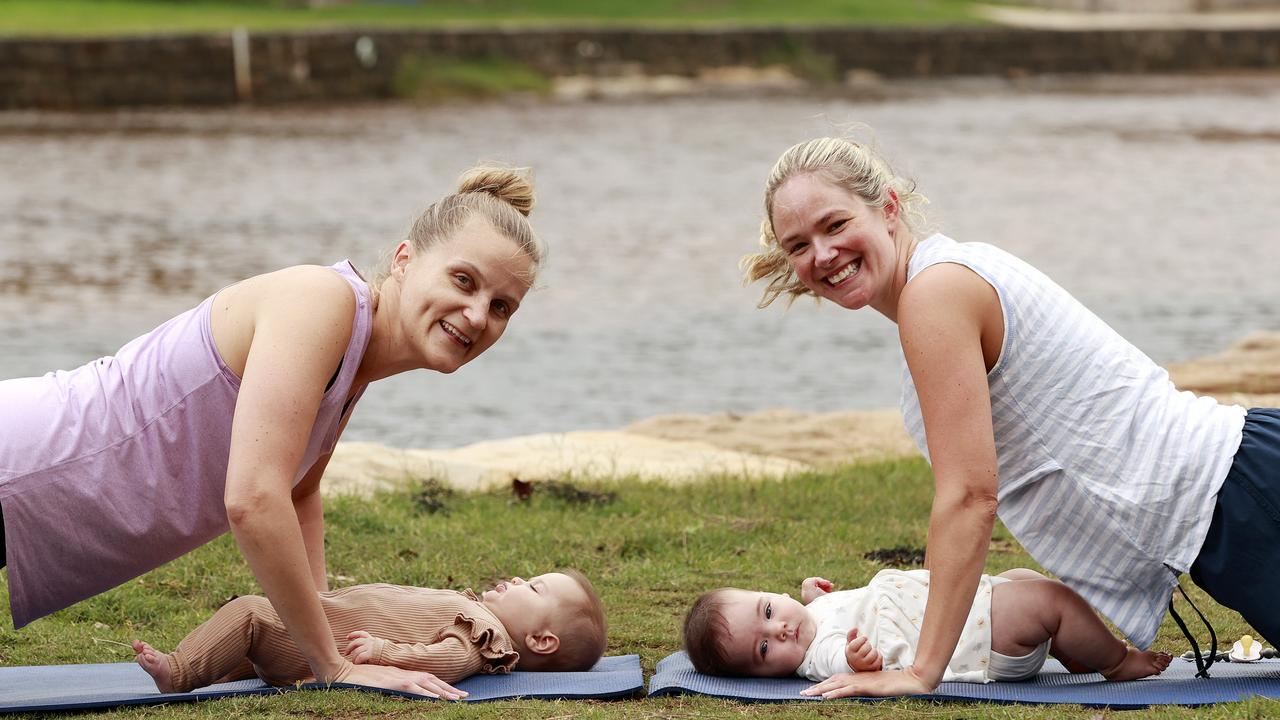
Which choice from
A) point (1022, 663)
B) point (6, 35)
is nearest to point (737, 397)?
point (1022, 663)

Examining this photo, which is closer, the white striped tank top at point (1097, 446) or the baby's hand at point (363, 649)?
the white striped tank top at point (1097, 446)

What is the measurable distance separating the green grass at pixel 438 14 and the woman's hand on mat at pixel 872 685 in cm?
2848

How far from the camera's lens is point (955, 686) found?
4070 mm

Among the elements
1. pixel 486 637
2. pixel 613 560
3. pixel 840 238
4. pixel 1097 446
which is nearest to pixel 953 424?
pixel 1097 446

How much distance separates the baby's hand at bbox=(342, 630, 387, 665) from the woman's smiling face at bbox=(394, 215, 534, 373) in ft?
2.43

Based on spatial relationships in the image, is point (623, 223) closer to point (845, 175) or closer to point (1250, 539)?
point (845, 175)

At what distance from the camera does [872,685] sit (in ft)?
13.0

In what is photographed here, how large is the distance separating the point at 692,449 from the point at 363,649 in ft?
14.7

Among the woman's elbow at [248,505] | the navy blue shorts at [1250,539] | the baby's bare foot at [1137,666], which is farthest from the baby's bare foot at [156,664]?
the navy blue shorts at [1250,539]

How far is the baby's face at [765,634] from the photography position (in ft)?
14.1

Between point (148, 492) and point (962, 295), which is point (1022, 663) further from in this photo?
point (148, 492)

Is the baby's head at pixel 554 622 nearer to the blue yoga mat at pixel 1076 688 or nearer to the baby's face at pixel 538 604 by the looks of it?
the baby's face at pixel 538 604

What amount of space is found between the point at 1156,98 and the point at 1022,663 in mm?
32207

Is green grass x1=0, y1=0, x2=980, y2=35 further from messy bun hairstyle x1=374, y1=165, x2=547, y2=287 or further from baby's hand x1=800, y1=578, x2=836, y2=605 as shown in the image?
baby's hand x1=800, y1=578, x2=836, y2=605
